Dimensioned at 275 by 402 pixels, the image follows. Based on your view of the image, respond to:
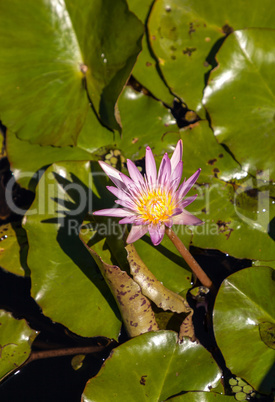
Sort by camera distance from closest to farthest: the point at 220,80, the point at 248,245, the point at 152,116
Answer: the point at 248,245
the point at 220,80
the point at 152,116

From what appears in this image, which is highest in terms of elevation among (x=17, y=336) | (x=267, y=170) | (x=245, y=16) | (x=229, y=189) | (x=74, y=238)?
(x=245, y=16)

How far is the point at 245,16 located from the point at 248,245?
1.54 m

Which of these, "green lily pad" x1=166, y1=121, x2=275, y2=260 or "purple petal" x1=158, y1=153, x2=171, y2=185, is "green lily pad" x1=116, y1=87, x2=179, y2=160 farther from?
"purple petal" x1=158, y1=153, x2=171, y2=185

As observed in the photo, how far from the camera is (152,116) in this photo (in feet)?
8.93

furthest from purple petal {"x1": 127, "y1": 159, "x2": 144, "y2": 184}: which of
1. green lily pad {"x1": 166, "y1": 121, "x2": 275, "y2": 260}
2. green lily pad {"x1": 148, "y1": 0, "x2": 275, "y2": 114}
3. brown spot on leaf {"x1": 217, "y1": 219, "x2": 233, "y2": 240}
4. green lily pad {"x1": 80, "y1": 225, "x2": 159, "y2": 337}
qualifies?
green lily pad {"x1": 148, "y1": 0, "x2": 275, "y2": 114}

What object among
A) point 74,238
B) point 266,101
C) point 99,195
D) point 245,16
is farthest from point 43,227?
point 245,16

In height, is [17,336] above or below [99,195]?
below

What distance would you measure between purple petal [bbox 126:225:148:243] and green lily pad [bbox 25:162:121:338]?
0.54 metres

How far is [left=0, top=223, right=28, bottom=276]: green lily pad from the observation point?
2.60 metres

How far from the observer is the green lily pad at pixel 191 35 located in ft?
8.66

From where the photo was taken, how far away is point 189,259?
2129 mm

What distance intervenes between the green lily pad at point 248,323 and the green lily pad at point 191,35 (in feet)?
3.83

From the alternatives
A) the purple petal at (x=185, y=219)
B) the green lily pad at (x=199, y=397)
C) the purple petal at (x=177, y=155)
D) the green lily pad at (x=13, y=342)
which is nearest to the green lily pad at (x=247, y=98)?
A: the purple petal at (x=177, y=155)

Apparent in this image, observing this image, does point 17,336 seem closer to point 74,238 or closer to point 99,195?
point 74,238
